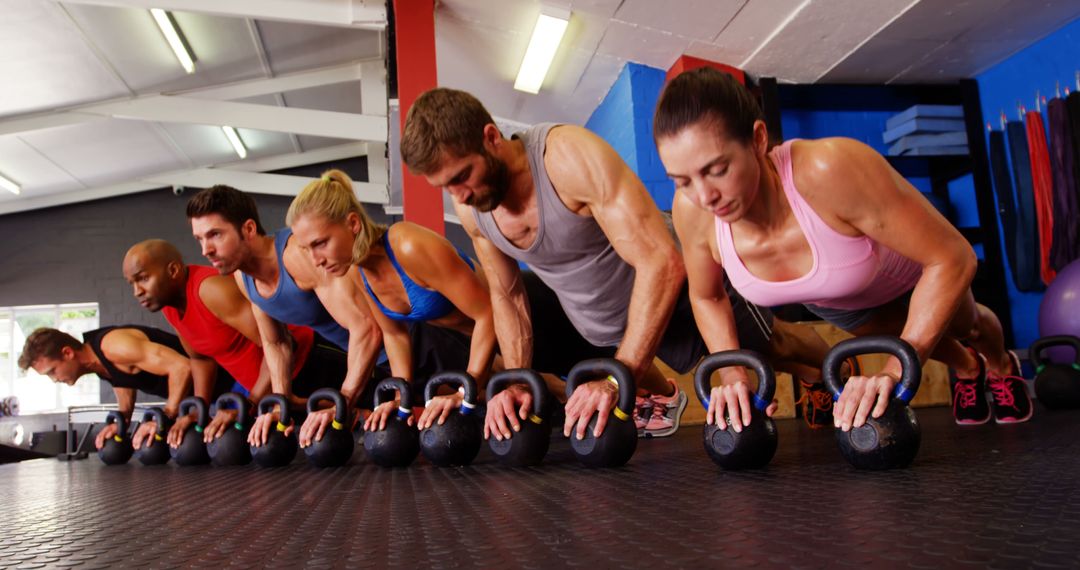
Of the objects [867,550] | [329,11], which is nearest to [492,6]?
[329,11]

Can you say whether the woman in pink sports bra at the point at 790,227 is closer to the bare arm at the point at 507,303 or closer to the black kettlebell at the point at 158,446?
the bare arm at the point at 507,303

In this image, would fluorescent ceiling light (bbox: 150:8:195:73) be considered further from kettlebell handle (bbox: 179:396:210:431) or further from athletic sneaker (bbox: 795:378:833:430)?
athletic sneaker (bbox: 795:378:833:430)

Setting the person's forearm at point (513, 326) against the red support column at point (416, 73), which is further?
the red support column at point (416, 73)

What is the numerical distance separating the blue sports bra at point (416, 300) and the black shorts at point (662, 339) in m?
0.28

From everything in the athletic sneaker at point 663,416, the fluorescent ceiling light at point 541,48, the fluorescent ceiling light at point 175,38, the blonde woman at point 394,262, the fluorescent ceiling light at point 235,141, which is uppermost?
the fluorescent ceiling light at point 235,141

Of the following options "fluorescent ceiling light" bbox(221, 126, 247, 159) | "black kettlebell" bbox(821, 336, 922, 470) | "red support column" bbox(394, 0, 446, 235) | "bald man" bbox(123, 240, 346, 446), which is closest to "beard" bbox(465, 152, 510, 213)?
"black kettlebell" bbox(821, 336, 922, 470)

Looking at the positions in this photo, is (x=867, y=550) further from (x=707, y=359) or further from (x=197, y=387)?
(x=197, y=387)

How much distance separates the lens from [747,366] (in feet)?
4.08

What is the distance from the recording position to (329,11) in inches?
196

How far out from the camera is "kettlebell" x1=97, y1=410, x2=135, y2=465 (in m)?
2.93

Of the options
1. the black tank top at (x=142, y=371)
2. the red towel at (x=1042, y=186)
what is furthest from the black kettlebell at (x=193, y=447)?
the red towel at (x=1042, y=186)

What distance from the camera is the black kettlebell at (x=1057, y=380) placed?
2441 millimetres

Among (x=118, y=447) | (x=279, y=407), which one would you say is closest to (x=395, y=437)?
(x=279, y=407)

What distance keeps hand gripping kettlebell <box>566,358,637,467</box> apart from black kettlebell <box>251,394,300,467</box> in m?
1.06
